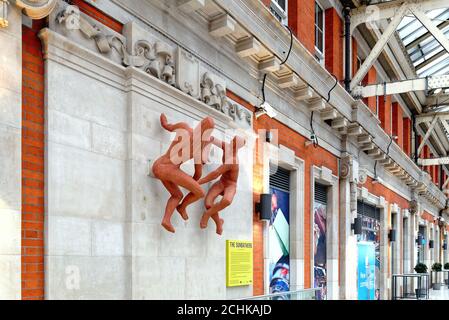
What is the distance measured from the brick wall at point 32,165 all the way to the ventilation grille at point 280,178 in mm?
4625

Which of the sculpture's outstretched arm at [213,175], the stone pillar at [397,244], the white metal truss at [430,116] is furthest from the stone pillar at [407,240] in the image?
the sculpture's outstretched arm at [213,175]

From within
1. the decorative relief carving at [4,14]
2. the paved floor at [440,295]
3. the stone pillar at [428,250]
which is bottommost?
the paved floor at [440,295]

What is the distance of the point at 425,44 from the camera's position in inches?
689

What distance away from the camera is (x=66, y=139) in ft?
13.2

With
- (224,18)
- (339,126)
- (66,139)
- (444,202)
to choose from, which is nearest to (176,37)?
(224,18)

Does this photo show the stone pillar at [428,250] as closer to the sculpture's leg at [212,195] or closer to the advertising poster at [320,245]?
the advertising poster at [320,245]

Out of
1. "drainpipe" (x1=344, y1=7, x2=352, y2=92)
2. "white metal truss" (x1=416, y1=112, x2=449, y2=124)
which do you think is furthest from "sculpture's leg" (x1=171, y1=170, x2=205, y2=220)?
"white metal truss" (x1=416, y1=112, x2=449, y2=124)

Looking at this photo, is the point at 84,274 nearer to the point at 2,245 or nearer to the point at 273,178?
→ the point at 2,245

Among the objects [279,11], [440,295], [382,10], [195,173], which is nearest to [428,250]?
[440,295]

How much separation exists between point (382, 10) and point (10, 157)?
985cm

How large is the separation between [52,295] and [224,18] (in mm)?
3658

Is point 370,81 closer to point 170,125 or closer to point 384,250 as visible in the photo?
point 384,250

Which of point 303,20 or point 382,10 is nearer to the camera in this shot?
point 303,20

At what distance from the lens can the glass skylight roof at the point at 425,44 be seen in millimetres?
15620
